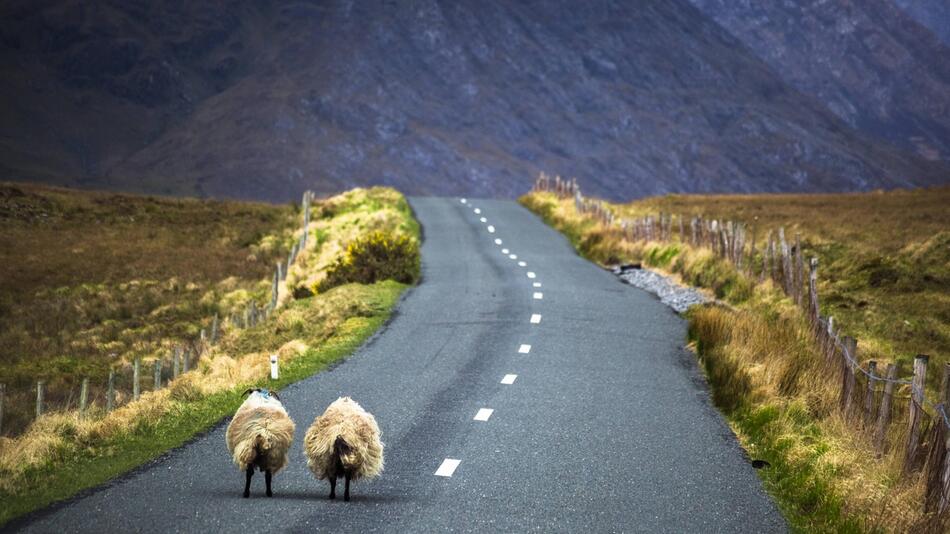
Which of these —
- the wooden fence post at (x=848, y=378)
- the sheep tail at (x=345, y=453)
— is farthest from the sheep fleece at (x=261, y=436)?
the wooden fence post at (x=848, y=378)

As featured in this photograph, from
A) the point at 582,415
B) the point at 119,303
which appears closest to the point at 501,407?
the point at 582,415

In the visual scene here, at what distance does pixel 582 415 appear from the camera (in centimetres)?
1507

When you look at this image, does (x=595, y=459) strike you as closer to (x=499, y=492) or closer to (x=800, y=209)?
(x=499, y=492)

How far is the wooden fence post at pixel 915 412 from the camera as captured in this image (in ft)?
37.1

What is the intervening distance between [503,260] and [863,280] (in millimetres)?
11498

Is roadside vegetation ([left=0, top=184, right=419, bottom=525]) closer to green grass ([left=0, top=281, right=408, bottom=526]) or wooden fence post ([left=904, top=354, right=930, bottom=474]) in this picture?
green grass ([left=0, top=281, right=408, bottom=526])

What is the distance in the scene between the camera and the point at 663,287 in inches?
1212

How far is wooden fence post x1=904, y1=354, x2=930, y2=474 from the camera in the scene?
11.3 m

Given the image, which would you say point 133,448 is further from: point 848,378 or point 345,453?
point 848,378

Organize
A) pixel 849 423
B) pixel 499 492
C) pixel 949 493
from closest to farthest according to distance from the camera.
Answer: pixel 949 493 → pixel 499 492 → pixel 849 423

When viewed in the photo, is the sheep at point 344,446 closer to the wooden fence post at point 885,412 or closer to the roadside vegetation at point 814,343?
the roadside vegetation at point 814,343

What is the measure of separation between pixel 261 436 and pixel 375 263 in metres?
21.6

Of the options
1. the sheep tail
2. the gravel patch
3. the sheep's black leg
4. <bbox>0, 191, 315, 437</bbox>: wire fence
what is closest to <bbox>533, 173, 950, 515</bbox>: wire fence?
the gravel patch

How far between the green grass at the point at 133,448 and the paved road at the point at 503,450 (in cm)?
40
